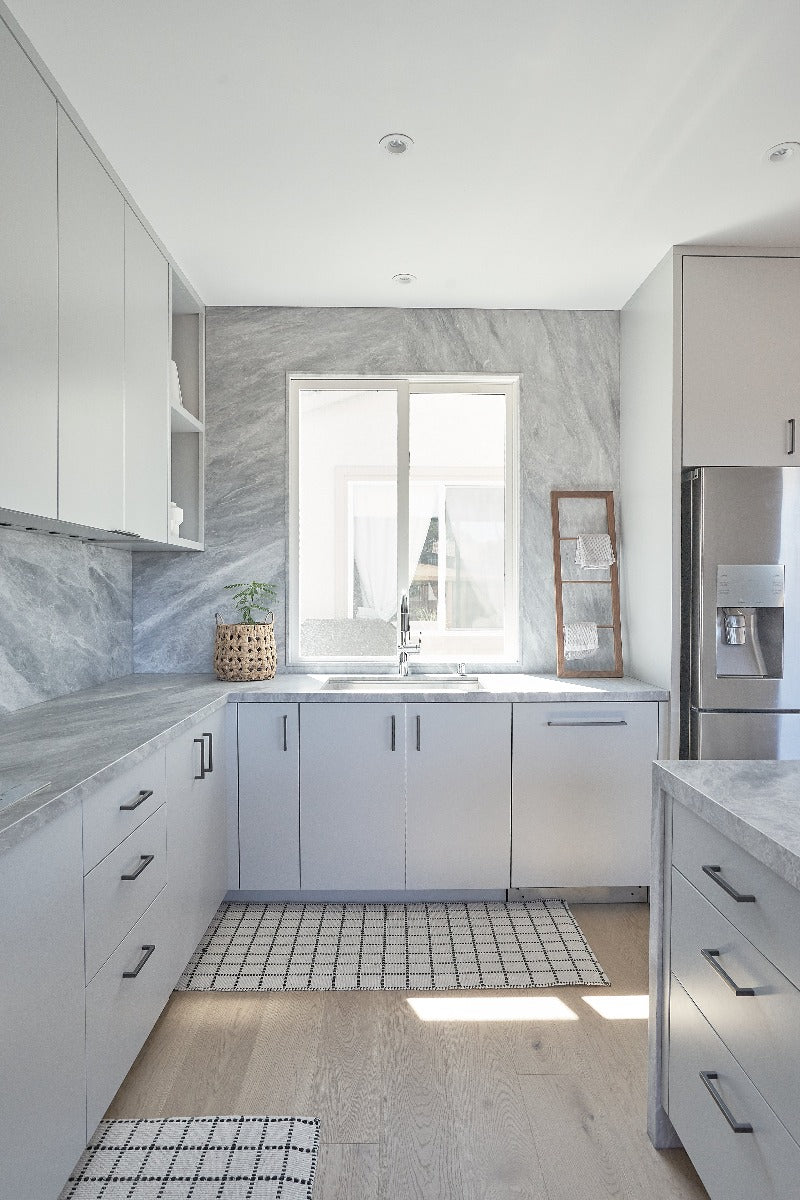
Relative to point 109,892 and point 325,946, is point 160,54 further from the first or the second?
point 325,946

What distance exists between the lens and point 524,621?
11.3ft

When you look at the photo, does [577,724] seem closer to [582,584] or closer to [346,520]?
[582,584]

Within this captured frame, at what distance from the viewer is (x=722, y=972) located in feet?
4.25

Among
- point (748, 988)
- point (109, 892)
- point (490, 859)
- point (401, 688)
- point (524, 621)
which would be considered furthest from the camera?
point (524, 621)

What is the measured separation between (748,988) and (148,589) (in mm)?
2881

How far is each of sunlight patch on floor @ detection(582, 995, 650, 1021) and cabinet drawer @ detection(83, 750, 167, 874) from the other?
145 centimetres

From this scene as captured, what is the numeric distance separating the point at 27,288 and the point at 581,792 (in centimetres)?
245

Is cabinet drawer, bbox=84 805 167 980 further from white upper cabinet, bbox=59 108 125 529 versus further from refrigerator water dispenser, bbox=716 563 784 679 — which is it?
refrigerator water dispenser, bbox=716 563 784 679

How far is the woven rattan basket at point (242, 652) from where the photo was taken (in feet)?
10.3

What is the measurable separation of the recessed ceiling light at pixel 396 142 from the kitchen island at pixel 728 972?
1.82 m

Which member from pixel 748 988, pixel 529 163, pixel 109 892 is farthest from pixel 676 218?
pixel 109 892

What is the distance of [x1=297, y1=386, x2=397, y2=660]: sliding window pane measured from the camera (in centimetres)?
351

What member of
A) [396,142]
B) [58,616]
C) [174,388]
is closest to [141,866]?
[58,616]

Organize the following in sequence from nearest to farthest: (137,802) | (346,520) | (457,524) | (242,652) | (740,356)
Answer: (137,802) → (740,356) → (242,652) → (346,520) → (457,524)
